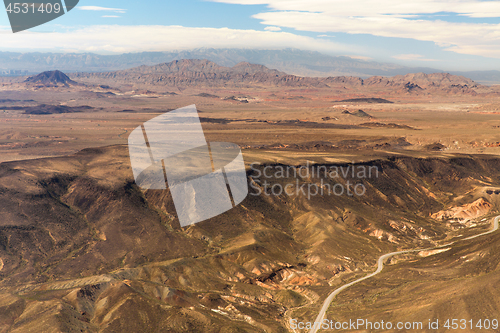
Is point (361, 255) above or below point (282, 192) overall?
below

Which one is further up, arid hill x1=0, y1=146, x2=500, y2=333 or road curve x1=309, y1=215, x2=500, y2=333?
arid hill x1=0, y1=146, x2=500, y2=333

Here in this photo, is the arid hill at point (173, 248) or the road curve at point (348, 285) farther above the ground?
the arid hill at point (173, 248)

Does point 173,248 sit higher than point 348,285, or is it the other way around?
point 173,248

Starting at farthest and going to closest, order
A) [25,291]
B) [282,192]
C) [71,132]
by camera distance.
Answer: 1. [71,132]
2. [282,192]
3. [25,291]

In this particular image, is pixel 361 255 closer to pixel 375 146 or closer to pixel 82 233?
pixel 82 233

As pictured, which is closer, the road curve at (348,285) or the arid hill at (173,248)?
the arid hill at (173,248)

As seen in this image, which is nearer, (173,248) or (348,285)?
(348,285)

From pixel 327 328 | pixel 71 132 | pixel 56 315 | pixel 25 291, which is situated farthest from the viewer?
pixel 71 132

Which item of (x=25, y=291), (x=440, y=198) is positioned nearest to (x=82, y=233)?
(x=25, y=291)

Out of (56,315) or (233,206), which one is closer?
(56,315)

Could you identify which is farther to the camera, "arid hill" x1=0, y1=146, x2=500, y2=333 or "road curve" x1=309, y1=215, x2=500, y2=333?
"road curve" x1=309, y1=215, x2=500, y2=333
